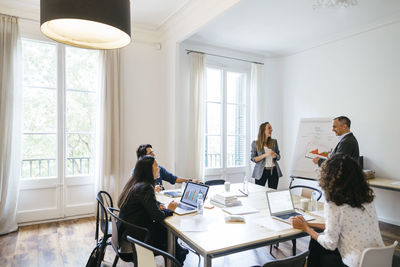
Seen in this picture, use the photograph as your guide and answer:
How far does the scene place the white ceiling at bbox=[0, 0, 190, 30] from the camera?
3753mm

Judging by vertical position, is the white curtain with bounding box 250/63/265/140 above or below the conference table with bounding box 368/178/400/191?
above

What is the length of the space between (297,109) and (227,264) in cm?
397

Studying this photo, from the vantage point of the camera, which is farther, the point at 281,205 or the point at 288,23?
the point at 288,23

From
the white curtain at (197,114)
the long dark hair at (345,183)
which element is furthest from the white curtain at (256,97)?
the long dark hair at (345,183)

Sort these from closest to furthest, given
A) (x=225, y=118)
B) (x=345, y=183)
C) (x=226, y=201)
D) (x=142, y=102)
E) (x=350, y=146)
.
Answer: (x=345, y=183) → (x=226, y=201) → (x=350, y=146) → (x=142, y=102) → (x=225, y=118)

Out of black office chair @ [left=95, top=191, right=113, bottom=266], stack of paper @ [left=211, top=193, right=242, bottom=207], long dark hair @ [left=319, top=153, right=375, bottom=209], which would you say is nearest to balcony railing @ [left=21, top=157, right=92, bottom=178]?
black office chair @ [left=95, top=191, right=113, bottom=266]

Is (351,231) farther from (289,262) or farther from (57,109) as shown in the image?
(57,109)

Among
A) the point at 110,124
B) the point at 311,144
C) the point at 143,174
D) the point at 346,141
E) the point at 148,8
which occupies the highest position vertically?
the point at 148,8

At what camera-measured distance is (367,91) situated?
4480 millimetres

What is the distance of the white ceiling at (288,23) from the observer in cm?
376

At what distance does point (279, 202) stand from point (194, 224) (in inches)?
30.3

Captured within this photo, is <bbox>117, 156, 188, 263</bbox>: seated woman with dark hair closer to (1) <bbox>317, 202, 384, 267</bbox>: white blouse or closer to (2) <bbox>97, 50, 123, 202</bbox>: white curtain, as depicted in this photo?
(1) <bbox>317, 202, 384, 267</bbox>: white blouse

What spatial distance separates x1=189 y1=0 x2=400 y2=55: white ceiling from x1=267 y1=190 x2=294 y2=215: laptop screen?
2.44 meters

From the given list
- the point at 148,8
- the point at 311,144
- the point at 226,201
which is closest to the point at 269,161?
the point at 311,144
